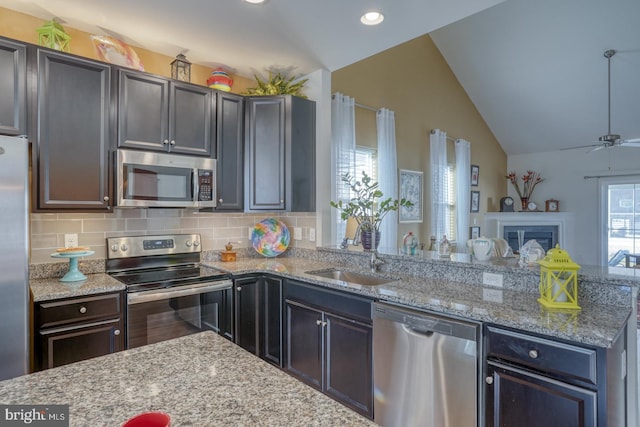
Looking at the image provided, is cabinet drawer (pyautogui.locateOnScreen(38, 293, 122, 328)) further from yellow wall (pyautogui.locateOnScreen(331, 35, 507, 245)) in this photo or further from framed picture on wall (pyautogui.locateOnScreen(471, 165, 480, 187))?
framed picture on wall (pyautogui.locateOnScreen(471, 165, 480, 187))

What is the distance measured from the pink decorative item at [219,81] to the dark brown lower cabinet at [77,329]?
70.6 inches

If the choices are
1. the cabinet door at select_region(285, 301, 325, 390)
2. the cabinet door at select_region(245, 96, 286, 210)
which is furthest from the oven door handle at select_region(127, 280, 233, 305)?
the cabinet door at select_region(245, 96, 286, 210)

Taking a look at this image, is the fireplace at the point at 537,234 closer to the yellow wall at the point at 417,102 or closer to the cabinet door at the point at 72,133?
the yellow wall at the point at 417,102

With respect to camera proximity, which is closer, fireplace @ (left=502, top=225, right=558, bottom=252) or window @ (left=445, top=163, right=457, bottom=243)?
window @ (left=445, top=163, right=457, bottom=243)

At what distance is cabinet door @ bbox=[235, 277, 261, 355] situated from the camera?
2695 millimetres

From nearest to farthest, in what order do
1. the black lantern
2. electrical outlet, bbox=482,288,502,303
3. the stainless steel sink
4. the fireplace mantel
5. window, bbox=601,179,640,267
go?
electrical outlet, bbox=482,288,502,303
the stainless steel sink
the black lantern
window, bbox=601,179,640,267
the fireplace mantel

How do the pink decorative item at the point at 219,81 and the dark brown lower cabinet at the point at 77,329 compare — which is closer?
the dark brown lower cabinet at the point at 77,329

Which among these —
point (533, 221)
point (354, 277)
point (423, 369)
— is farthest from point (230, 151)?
point (533, 221)

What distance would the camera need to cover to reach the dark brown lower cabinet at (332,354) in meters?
2.12

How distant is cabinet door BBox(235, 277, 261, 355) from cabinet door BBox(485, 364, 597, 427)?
1685 mm

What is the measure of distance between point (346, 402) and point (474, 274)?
3.68ft

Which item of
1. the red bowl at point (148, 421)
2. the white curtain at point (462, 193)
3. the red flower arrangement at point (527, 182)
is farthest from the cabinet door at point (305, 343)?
the red flower arrangement at point (527, 182)

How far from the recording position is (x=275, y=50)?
294 cm

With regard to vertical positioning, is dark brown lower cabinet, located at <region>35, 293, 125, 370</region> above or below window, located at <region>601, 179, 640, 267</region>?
below
